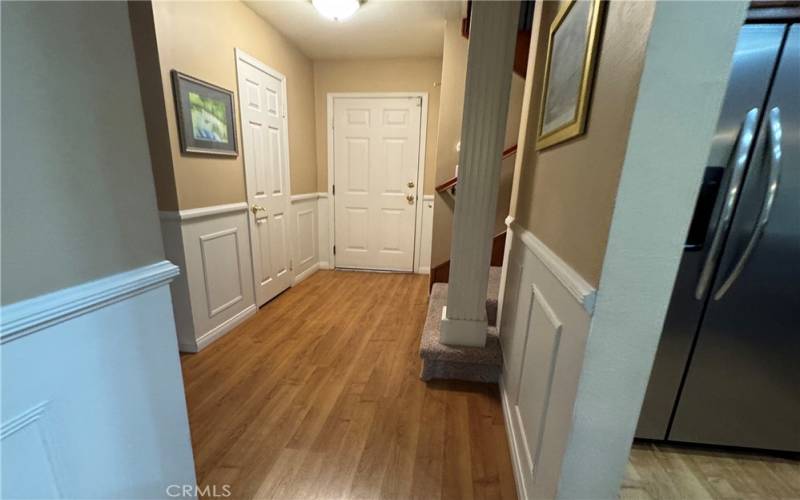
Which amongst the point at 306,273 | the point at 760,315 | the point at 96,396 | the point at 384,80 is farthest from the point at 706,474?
the point at 384,80

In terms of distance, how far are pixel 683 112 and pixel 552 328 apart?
0.65 meters

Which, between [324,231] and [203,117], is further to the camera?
[324,231]

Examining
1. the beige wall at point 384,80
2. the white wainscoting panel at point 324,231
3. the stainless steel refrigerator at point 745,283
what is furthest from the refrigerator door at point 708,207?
the white wainscoting panel at point 324,231

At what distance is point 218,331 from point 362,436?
1415 millimetres

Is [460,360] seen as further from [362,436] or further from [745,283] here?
[745,283]

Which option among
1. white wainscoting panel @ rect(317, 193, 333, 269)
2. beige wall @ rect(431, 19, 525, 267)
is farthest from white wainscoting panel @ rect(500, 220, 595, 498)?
white wainscoting panel @ rect(317, 193, 333, 269)

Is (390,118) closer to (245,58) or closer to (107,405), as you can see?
(245,58)

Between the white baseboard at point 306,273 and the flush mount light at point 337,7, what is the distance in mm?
2382

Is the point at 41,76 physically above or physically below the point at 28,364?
above

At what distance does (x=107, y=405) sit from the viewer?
0.76 metres

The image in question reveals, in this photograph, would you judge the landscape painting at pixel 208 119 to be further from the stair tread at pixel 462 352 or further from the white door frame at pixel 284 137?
the stair tread at pixel 462 352

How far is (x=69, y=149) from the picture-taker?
63 centimetres

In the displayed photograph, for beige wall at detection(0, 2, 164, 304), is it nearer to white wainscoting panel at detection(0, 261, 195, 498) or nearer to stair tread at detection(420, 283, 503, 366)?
white wainscoting panel at detection(0, 261, 195, 498)

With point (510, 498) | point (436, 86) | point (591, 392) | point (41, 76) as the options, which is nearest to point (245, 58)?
point (436, 86)
